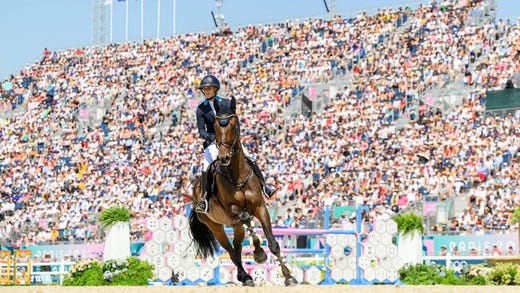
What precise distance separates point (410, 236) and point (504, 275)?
372cm

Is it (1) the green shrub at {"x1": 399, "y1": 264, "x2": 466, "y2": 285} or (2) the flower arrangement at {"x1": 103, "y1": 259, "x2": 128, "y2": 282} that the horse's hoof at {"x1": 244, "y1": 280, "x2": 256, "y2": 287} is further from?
(2) the flower arrangement at {"x1": 103, "y1": 259, "x2": 128, "y2": 282}

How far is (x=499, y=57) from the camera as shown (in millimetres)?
39750

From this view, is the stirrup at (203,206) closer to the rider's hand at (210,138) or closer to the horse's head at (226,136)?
the rider's hand at (210,138)

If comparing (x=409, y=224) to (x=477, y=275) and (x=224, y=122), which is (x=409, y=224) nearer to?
(x=477, y=275)

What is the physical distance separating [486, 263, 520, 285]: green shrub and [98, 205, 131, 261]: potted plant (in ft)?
29.5

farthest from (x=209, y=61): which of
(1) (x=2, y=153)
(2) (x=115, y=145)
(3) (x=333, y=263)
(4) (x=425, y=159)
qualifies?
(3) (x=333, y=263)

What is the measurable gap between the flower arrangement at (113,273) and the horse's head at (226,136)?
755 cm

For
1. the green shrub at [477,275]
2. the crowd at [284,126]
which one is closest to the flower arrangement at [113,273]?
the green shrub at [477,275]

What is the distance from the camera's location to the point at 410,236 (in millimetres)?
21922

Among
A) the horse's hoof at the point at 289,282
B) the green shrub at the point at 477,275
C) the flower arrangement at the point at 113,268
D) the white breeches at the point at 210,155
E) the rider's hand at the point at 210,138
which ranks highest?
the rider's hand at the point at 210,138

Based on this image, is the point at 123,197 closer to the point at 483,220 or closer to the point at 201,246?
the point at 483,220

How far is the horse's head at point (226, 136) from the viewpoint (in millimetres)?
13391

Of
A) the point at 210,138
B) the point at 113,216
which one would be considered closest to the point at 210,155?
the point at 210,138

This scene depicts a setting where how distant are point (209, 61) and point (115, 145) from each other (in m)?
9.21
